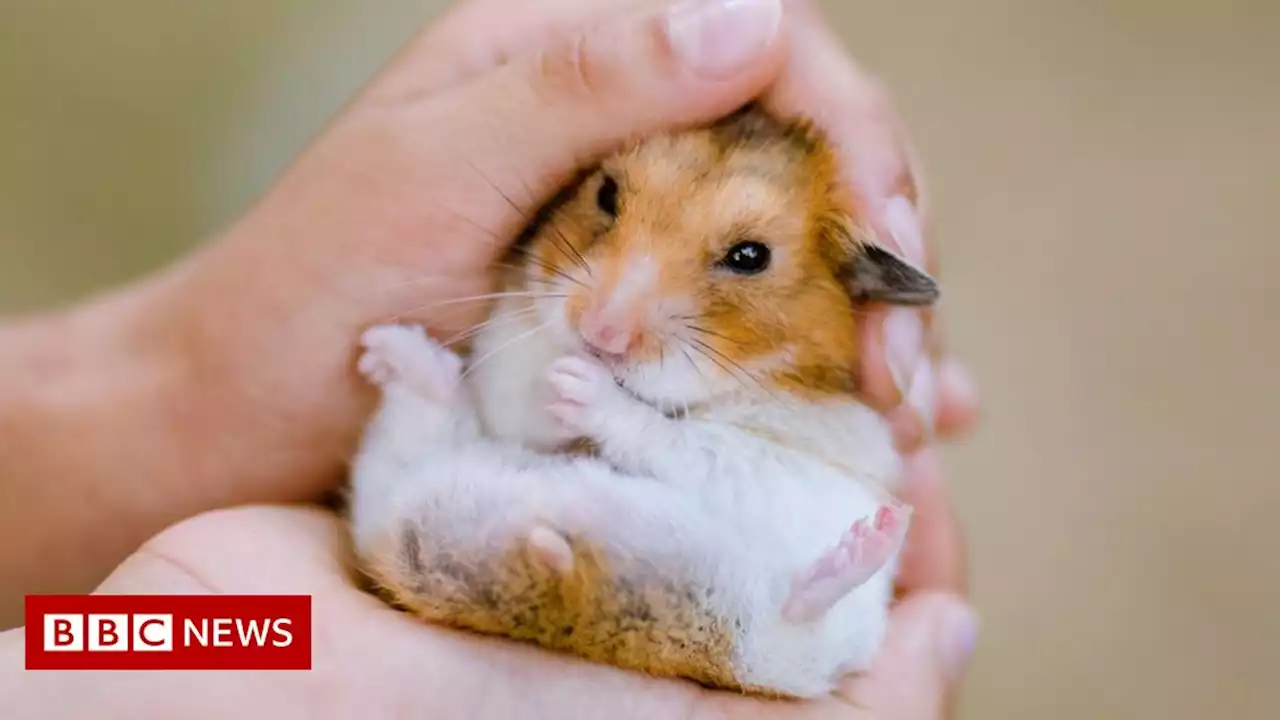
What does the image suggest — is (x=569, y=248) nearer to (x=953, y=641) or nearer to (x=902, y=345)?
(x=902, y=345)

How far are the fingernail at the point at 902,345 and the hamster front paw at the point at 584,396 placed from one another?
0.30 m

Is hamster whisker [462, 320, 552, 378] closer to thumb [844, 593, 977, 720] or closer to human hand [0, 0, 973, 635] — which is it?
human hand [0, 0, 973, 635]

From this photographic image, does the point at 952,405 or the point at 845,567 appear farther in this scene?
the point at 952,405

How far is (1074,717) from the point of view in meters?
2.10

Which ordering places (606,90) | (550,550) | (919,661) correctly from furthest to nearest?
(919,661)
(606,90)
(550,550)

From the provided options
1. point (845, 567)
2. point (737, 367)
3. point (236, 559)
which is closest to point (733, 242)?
point (737, 367)

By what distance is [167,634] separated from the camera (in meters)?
1.02

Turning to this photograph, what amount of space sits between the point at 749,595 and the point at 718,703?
0.38ft

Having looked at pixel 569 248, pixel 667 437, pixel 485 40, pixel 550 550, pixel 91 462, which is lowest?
pixel 550 550

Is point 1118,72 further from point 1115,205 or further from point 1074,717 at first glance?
point 1074,717

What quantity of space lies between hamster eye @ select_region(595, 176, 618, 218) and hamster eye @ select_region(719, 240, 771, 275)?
13 cm

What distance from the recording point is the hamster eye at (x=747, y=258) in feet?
3.76

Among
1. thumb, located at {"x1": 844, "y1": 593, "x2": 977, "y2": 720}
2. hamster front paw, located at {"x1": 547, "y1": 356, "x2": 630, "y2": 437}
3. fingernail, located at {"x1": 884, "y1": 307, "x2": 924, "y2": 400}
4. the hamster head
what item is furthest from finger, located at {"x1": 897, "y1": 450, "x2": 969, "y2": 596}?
hamster front paw, located at {"x1": 547, "y1": 356, "x2": 630, "y2": 437}

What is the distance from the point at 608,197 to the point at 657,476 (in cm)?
29
